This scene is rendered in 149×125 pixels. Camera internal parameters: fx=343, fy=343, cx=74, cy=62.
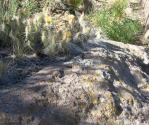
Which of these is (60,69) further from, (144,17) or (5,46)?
(144,17)

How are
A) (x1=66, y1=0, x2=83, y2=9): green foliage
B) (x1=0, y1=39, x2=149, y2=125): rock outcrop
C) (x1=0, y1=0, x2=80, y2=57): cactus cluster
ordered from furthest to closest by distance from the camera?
(x1=66, y1=0, x2=83, y2=9): green foliage → (x1=0, y1=0, x2=80, y2=57): cactus cluster → (x1=0, y1=39, x2=149, y2=125): rock outcrop

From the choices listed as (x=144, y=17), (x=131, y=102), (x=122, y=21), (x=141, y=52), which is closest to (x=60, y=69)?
(x=131, y=102)

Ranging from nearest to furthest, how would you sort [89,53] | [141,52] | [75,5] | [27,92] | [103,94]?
[27,92]
[103,94]
[89,53]
[141,52]
[75,5]

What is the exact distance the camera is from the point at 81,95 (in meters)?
2.84

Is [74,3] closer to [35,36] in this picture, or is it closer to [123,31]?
[123,31]

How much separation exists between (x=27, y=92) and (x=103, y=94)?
659 millimetres

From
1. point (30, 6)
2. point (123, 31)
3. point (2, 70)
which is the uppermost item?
point (2, 70)

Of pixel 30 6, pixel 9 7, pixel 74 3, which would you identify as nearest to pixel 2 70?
pixel 9 7

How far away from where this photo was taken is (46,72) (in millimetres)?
3061

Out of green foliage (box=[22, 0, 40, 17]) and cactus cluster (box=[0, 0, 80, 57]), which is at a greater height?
cactus cluster (box=[0, 0, 80, 57])

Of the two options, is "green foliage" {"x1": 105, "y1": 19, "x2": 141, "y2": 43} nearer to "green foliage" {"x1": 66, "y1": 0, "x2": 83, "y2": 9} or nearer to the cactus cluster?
"green foliage" {"x1": 66, "y1": 0, "x2": 83, "y2": 9}

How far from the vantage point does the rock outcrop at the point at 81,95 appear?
2.56 metres

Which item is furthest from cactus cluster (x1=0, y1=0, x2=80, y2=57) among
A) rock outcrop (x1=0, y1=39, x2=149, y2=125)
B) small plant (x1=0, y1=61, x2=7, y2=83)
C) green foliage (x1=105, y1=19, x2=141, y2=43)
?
green foliage (x1=105, y1=19, x2=141, y2=43)

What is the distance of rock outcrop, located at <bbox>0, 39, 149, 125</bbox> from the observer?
2.56 meters
